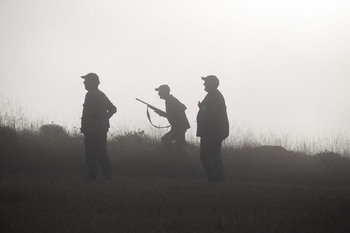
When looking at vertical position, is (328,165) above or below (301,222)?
above

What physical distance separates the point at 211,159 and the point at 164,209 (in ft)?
13.0

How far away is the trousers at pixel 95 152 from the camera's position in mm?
→ 10188

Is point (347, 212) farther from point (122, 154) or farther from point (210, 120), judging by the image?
point (122, 154)

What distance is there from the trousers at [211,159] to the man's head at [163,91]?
2.58 meters

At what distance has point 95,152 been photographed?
1027cm

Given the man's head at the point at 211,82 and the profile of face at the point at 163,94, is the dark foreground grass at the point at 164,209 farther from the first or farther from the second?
the profile of face at the point at 163,94

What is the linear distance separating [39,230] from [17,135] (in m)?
9.16

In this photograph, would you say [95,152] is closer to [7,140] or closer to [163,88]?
[163,88]

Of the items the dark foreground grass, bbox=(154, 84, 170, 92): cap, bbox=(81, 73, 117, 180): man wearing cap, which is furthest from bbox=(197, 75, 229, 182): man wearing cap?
bbox=(154, 84, 170, 92): cap

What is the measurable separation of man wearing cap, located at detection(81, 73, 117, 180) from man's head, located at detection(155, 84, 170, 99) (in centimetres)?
236

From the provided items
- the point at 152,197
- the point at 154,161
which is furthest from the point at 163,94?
the point at 152,197

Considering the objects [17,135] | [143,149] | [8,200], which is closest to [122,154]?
[143,149]

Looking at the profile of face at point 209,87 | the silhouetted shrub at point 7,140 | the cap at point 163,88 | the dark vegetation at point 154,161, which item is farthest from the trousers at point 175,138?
the silhouetted shrub at point 7,140

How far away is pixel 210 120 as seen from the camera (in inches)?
412
